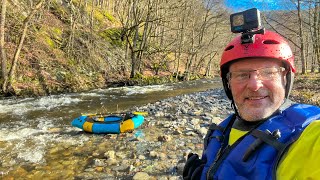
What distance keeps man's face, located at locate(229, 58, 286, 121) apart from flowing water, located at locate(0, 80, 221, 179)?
4.15 metres

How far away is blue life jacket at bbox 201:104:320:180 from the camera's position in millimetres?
1532

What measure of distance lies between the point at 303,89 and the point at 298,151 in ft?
42.5

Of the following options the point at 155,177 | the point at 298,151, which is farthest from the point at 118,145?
the point at 298,151

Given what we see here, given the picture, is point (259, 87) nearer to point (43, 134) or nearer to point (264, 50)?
point (264, 50)

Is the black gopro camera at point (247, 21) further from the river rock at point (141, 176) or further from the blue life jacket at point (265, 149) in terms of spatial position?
the river rock at point (141, 176)

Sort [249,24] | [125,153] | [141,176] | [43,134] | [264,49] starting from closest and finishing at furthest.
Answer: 1. [264,49]
2. [249,24]
3. [141,176]
4. [125,153]
5. [43,134]

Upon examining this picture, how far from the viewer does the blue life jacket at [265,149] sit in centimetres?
153

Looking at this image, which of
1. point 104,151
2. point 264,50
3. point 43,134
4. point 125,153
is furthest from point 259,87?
point 43,134

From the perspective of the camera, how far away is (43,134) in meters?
7.98

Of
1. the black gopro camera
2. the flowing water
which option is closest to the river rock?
the flowing water

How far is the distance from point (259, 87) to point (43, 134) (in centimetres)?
Answer: 722

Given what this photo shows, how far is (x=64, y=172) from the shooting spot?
17.7 ft

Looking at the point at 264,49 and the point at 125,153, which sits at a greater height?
the point at 264,49

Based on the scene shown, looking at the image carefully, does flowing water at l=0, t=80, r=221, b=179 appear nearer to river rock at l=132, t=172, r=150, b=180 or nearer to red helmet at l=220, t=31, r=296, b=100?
river rock at l=132, t=172, r=150, b=180
